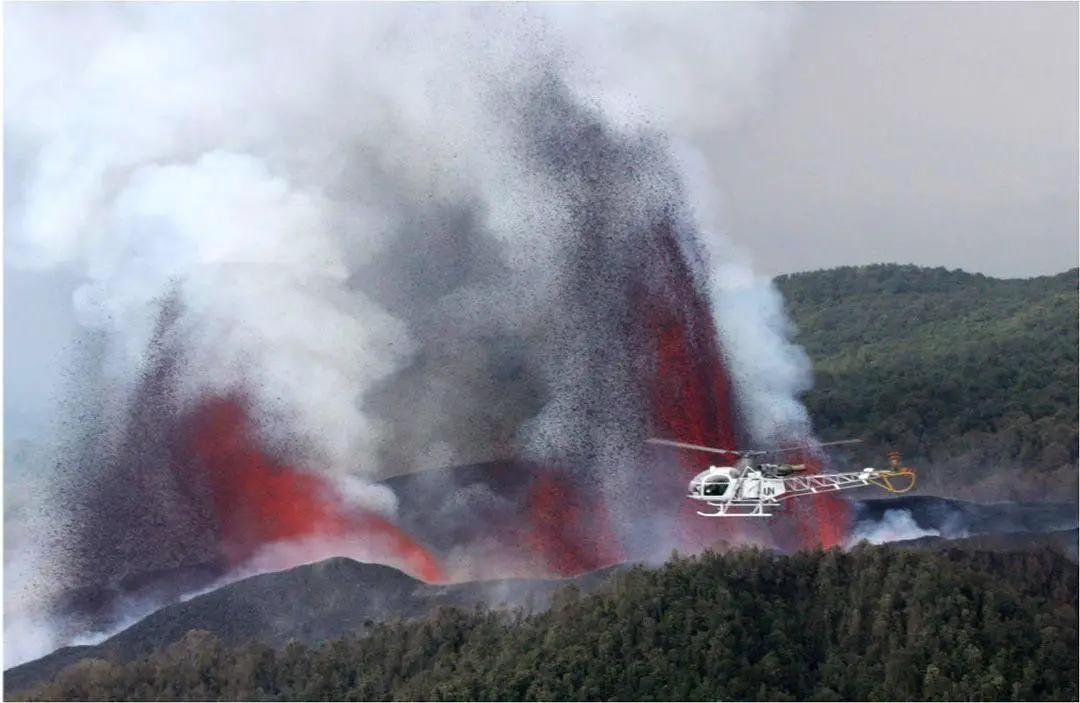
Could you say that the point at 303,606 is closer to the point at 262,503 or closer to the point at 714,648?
the point at 262,503

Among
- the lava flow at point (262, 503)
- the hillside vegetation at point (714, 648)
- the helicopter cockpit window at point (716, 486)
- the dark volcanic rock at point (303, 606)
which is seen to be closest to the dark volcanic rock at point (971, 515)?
the hillside vegetation at point (714, 648)

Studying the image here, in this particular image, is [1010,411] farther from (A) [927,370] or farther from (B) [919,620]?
(B) [919,620]

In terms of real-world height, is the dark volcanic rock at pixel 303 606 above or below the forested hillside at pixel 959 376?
below

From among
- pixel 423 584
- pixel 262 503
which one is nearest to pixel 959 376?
pixel 423 584

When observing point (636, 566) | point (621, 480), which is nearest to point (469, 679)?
point (636, 566)

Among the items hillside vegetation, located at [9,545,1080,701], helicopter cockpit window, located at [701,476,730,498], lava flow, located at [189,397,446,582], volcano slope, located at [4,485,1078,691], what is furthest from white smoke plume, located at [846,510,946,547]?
lava flow, located at [189,397,446,582]

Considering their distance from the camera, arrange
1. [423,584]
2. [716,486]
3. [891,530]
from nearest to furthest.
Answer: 1. [716,486]
2. [423,584]
3. [891,530]

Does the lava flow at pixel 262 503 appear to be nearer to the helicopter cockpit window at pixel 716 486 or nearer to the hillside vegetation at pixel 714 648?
the hillside vegetation at pixel 714 648
